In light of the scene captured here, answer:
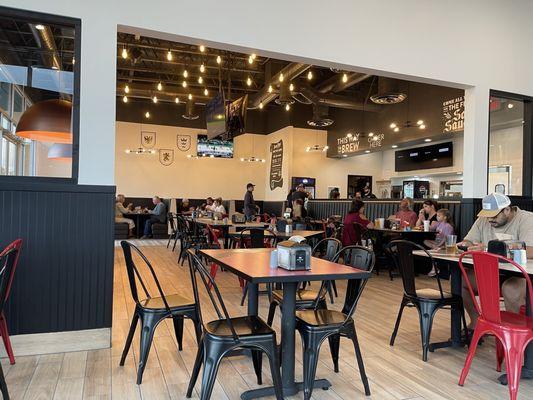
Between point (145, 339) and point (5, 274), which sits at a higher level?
point (5, 274)

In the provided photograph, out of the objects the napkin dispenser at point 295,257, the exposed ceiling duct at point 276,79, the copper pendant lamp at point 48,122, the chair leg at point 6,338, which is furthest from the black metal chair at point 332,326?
the exposed ceiling duct at point 276,79

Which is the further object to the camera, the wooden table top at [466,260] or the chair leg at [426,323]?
the chair leg at [426,323]

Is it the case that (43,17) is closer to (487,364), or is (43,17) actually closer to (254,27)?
(254,27)

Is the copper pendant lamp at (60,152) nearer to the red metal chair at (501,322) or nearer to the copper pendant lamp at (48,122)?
the copper pendant lamp at (48,122)


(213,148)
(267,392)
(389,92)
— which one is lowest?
(267,392)

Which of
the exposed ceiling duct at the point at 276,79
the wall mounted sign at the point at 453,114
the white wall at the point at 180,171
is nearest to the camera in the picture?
the wall mounted sign at the point at 453,114

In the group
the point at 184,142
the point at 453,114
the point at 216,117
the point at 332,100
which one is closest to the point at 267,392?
the point at 216,117

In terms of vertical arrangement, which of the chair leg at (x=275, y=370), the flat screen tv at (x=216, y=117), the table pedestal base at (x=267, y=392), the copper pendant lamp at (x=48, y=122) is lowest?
the table pedestal base at (x=267, y=392)

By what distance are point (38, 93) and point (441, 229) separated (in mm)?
5795

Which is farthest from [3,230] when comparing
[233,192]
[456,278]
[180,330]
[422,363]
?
[233,192]

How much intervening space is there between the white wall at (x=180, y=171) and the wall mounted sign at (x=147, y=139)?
15cm

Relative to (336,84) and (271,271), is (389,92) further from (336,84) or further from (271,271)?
(271,271)

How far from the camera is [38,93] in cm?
381

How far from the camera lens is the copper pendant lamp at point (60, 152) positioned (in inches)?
144
